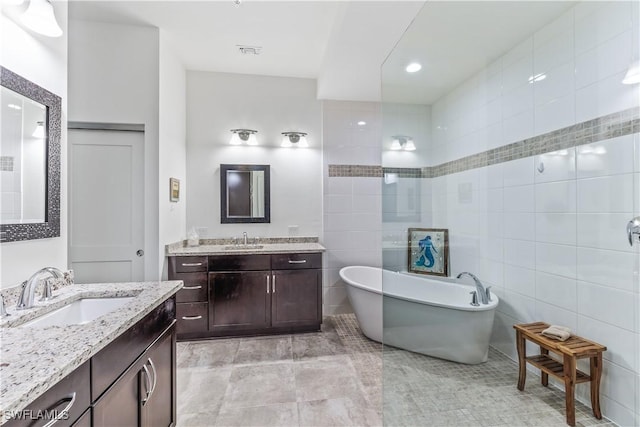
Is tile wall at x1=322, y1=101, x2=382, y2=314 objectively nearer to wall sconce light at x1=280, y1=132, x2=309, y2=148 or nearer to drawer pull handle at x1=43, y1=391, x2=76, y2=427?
wall sconce light at x1=280, y1=132, x2=309, y2=148

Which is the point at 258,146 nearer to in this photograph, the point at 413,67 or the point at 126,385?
the point at 413,67

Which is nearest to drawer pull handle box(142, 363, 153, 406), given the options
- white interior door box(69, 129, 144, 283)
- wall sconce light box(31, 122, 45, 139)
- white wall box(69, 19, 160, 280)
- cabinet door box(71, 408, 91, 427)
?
cabinet door box(71, 408, 91, 427)

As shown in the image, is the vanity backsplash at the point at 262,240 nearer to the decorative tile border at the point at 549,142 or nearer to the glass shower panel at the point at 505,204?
the glass shower panel at the point at 505,204

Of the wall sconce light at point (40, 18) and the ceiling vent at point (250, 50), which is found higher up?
the ceiling vent at point (250, 50)

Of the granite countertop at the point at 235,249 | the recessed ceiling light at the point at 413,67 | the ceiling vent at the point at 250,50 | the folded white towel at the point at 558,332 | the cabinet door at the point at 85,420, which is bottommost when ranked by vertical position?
the folded white towel at the point at 558,332

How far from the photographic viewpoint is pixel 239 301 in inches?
116

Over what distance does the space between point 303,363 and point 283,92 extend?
2964mm

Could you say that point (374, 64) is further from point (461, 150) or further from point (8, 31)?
point (8, 31)

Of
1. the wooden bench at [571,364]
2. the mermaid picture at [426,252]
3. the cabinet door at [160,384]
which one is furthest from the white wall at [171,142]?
the wooden bench at [571,364]

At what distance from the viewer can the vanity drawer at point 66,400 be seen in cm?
71

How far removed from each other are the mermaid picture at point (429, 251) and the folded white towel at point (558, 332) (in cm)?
87

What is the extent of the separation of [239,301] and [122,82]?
2281mm

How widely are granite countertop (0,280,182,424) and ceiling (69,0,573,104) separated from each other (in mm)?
2227

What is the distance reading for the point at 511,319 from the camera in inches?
77.7
